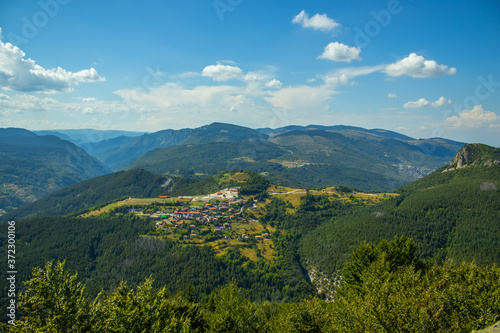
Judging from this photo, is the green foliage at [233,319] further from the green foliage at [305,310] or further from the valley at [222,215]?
the valley at [222,215]

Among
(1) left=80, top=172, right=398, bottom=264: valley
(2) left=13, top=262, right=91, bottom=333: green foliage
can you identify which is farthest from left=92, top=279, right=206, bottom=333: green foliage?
(1) left=80, top=172, right=398, bottom=264: valley

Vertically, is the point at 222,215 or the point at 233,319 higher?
the point at 233,319

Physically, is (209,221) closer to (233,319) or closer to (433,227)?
(433,227)

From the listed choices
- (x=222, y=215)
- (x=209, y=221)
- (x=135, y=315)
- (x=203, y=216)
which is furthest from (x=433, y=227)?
(x=135, y=315)

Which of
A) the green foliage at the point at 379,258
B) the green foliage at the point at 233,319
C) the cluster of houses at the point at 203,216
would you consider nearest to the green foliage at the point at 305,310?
the green foliage at the point at 233,319

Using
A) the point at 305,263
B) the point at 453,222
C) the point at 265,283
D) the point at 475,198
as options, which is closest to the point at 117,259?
the point at 265,283

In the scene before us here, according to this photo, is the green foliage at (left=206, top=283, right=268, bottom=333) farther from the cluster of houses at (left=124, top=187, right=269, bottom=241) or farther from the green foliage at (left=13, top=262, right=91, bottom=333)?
the cluster of houses at (left=124, top=187, right=269, bottom=241)

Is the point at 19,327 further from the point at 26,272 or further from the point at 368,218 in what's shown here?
the point at 368,218

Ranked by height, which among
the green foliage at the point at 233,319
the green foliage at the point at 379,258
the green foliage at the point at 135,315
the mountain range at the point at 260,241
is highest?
the green foliage at the point at 135,315

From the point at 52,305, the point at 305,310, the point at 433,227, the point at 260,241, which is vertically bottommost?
the point at 260,241
